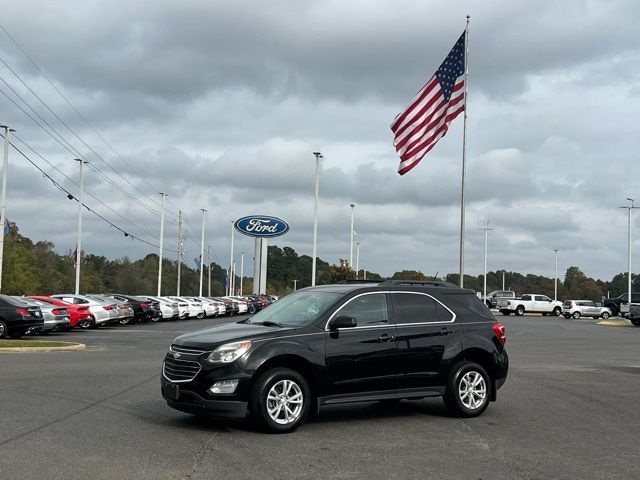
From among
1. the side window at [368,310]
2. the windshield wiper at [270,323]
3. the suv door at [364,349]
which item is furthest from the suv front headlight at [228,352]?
the side window at [368,310]

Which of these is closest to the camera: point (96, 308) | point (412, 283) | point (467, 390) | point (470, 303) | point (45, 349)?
point (467, 390)

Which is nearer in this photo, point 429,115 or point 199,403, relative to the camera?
point 199,403

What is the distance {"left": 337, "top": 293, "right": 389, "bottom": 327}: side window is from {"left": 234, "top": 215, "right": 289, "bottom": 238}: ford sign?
72072 mm

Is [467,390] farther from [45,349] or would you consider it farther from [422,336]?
[45,349]

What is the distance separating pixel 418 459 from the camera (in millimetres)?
8234

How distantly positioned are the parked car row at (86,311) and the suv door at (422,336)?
426 centimetres

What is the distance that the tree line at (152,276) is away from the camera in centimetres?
10531

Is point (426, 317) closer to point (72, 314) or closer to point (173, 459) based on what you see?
point (173, 459)

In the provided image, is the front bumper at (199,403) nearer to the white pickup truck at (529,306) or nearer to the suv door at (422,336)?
the suv door at (422,336)

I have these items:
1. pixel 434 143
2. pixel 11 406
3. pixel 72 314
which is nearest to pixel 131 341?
pixel 72 314

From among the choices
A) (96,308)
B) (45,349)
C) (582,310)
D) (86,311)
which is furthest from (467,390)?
(582,310)

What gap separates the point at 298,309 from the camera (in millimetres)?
10516

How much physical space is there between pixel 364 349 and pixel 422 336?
3.13ft

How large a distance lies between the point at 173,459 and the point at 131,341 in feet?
64.6
